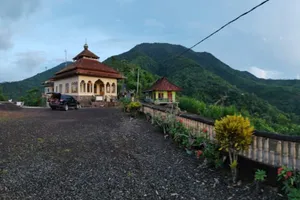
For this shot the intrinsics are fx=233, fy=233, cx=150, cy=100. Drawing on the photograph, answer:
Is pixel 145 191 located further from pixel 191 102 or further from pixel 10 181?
pixel 191 102

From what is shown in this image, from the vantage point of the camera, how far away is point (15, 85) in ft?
224

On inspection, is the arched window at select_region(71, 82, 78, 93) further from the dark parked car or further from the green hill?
the green hill

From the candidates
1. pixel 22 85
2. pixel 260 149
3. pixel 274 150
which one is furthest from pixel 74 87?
pixel 22 85

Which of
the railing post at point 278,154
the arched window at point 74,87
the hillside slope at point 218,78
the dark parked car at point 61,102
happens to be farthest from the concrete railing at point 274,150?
the hillside slope at point 218,78

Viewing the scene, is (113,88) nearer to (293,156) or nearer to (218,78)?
(218,78)

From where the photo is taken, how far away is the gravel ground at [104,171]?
4250mm

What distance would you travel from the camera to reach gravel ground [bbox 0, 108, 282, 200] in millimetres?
4250

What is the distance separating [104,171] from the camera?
5.30 metres

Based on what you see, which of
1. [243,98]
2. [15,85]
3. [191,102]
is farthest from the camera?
[15,85]

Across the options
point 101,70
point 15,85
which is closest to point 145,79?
point 101,70

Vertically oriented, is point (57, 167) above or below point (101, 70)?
below

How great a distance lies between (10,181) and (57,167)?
1025mm

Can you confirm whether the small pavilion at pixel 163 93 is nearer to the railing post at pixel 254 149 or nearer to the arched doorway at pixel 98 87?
the arched doorway at pixel 98 87

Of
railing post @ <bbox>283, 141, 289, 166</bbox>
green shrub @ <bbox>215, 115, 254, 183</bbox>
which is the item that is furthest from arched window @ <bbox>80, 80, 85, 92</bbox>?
railing post @ <bbox>283, 141, 289, 166</bbox>
